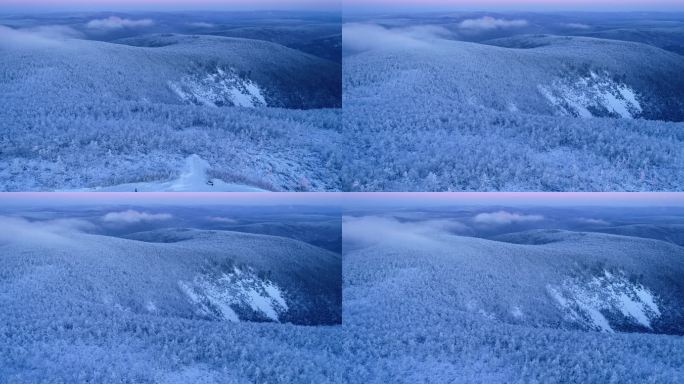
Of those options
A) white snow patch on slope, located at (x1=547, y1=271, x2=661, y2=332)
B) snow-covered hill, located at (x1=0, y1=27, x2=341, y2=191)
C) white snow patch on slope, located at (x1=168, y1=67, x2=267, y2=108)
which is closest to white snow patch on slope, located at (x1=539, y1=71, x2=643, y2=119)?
white snow patch on slope, located at (x1=547, y1=271, x2=661, y2=332)

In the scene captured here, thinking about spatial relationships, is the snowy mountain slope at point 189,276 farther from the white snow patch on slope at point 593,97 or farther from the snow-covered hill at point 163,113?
the white snow patch on slope at point 593,97

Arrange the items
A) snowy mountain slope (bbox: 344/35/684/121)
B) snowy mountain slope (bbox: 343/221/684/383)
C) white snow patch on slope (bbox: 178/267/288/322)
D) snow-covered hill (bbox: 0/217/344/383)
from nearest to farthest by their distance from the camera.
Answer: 1. snow-covered hill (bbox: 0/217/344/383)
2. snowy mountain slope (bbox: 343/221/684/383)
3. white snow patch on slope (bbox: 178/267/288/322)
4. snowy mountain slope (bbox: 344/35/684/121)

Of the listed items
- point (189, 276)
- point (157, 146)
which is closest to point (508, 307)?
point (189, 276)

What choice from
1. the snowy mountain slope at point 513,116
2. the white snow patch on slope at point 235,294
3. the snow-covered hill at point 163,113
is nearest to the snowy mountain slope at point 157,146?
the snow-covered hill at point 163,113

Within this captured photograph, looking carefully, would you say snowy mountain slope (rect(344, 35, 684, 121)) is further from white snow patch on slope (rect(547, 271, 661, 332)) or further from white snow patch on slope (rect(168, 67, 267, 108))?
white snow patch on slope (rect(547, 271, 661, 332))

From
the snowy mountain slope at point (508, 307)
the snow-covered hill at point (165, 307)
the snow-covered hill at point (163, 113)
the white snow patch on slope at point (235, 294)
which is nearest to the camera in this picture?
the snow-covered hill at point (165, 307)

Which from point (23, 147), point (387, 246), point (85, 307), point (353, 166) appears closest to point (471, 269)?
point (387, 246)
